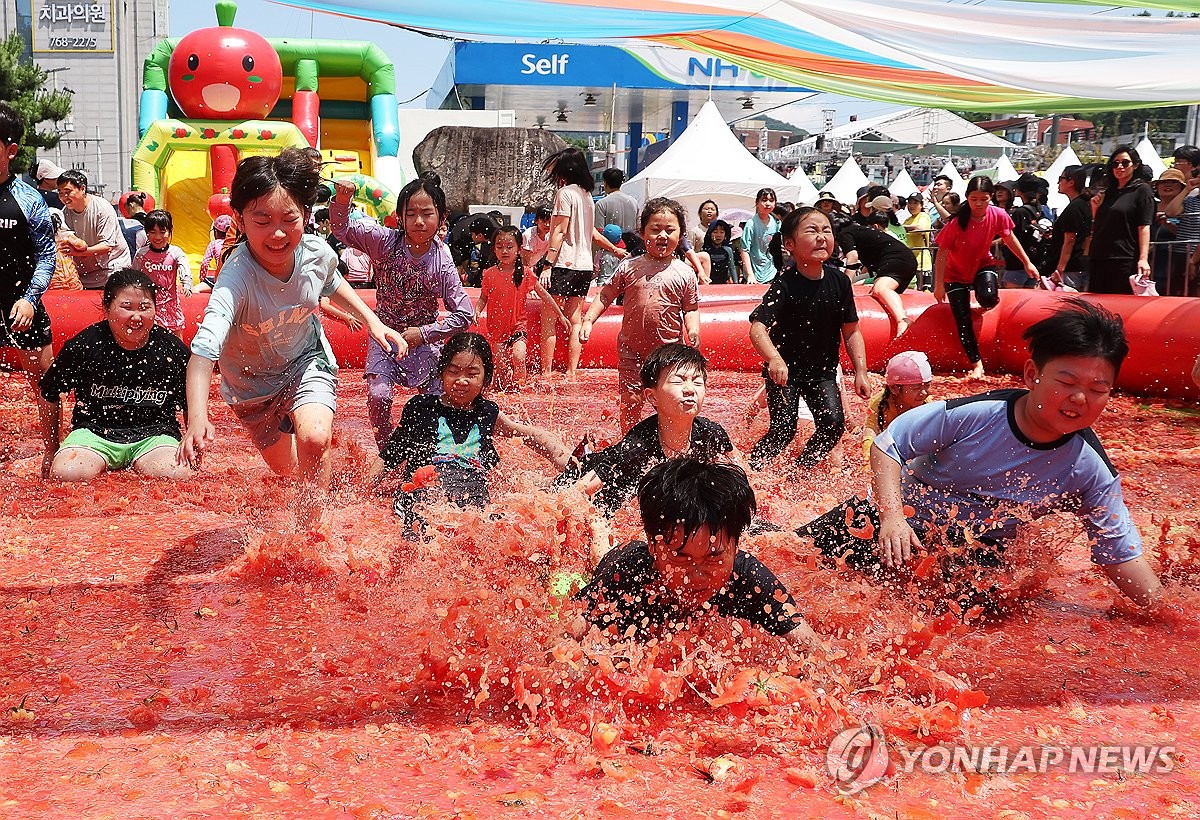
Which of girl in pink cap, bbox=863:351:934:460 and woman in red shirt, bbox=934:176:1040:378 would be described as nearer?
girl in pink cap, bbox=863:351:934:460

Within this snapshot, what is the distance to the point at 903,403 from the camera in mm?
5500

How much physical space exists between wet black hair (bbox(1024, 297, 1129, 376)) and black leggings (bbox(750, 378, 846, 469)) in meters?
2.31

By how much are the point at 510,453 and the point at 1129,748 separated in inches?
123

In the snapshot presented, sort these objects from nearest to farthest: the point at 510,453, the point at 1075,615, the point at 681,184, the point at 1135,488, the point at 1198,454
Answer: the point at 1075,615 < the point at 510,453 < the point at 1135,488 < the point at 1198,454 < the point at 681,184

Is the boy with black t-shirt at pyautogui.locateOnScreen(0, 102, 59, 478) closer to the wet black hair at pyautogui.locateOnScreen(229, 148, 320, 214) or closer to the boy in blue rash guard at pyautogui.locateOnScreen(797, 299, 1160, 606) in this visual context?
the wet black hair at pyautogui.locateOnScreen(229, 148, 320, 214)

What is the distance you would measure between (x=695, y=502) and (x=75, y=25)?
58.2 metres

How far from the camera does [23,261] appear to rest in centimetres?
642

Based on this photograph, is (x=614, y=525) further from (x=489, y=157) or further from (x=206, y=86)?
(x=489, y=157)

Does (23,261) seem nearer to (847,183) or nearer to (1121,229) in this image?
(1121,229)

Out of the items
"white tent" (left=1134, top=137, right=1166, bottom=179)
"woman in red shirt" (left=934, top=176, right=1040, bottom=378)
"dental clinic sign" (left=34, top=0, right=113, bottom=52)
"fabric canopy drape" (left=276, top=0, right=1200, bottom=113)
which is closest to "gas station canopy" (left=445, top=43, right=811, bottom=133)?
"white tent" (left=1134, top=137, right=1166, bottom=179)

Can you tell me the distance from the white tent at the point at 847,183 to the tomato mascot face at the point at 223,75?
15092mm

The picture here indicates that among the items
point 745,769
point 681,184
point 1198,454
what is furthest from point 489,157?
point 745,769

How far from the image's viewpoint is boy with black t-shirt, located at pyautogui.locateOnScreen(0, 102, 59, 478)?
241 inches

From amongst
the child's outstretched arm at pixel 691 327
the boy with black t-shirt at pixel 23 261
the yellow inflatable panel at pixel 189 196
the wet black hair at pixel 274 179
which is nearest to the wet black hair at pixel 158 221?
the boy with black t-shirt at pixel 23 261
